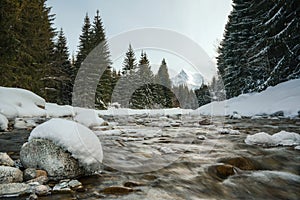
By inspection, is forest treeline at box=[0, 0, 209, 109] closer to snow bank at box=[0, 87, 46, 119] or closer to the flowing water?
snow bank at box=[0, 87, 46, 119]

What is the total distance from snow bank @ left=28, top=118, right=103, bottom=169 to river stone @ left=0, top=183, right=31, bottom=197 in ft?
2.26

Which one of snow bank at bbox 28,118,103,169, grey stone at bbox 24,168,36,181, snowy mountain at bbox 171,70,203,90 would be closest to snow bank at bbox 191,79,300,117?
snowy mountain at bbox 171,70,203,90

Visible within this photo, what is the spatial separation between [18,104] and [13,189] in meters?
10.2

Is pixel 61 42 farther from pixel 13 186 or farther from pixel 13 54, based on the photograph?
pixel 13 186

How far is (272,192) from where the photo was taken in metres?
2.81

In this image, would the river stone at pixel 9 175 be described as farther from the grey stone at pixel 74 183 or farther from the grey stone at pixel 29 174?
the grey stone at pixel 74 183

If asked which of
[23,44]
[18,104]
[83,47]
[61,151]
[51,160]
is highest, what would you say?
[83,47]

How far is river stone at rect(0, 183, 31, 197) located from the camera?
7.61 ft

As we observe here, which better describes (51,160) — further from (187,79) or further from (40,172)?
(187,79)

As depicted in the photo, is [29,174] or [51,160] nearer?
[29,174]

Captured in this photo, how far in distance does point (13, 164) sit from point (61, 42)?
2964cm

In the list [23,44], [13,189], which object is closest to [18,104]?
[23,44]

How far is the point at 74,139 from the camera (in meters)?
3.14

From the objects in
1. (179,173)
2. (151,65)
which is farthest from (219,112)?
(151,65)
